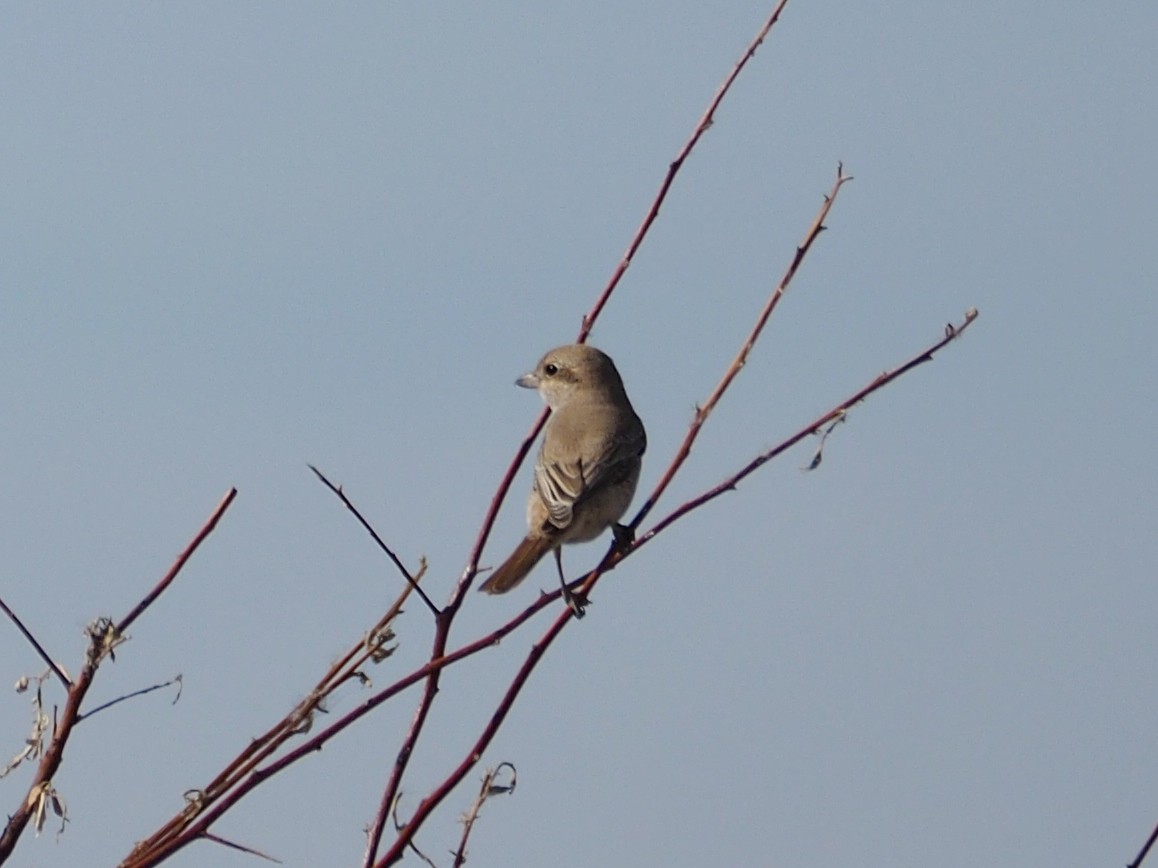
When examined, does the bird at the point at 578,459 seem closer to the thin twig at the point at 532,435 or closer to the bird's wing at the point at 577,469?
the bird's wing at the point at 577,469

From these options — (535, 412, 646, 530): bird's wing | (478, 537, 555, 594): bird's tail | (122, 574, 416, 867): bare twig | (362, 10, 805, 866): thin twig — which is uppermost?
(535, 412, 646, 530): bird's wing

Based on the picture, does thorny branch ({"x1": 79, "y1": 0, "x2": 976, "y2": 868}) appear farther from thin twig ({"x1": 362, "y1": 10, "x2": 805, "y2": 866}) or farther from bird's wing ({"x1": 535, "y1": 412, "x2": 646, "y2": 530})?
Answer: bird's wing ({"x1": 535, "y1": 412, "x2": 646, "y2": 530})

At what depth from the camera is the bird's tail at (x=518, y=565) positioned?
5.71m

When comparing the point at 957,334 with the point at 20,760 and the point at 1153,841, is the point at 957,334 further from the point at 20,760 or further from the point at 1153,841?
the point at 20,760

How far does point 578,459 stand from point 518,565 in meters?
0.77

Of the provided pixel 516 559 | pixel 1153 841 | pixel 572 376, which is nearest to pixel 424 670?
pixel 1153 841

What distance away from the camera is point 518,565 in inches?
230

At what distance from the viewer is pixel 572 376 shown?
7254 mm

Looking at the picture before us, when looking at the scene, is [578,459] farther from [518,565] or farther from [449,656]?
[449,656]

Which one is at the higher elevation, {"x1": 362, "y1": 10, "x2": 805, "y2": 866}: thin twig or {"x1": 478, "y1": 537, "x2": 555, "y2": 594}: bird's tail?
{"x1": 478, "y1": 537, "x2": 555, "y2": 594}: bird's tail

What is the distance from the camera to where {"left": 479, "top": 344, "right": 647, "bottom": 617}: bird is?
Answer: 604 centimetres

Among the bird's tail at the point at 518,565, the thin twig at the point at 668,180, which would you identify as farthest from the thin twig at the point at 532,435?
the bird's tail at the point at 518,565

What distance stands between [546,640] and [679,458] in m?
0.45

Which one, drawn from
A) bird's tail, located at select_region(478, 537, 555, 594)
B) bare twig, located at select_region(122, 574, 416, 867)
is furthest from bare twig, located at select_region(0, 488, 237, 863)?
bird's tail, located at select_region(478, 537, 555, 594)
